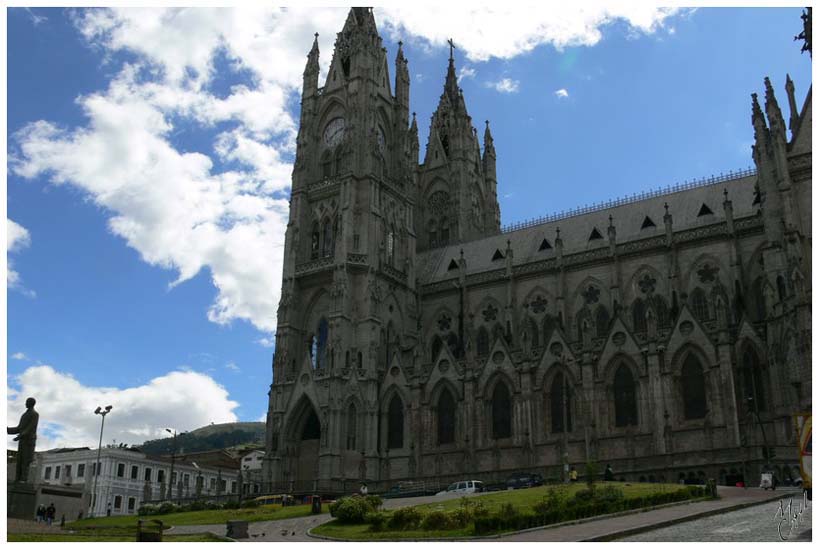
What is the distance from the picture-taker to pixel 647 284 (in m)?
62.6

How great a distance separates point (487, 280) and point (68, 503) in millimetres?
37082

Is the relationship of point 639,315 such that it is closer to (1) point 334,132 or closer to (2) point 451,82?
(1) point 334,132

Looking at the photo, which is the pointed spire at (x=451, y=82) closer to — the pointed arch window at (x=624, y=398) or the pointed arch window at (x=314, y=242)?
the pointed arch window at (x=314, y=242)

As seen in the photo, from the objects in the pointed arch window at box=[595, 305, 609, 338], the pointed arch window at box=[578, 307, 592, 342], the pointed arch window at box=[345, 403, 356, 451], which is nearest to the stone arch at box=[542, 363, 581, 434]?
the pointed arch window at box=[578, 307, 592, 342]

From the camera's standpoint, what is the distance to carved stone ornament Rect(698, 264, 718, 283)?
5978cm

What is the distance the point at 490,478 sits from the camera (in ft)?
187

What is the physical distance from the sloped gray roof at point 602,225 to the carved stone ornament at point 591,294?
392 cm

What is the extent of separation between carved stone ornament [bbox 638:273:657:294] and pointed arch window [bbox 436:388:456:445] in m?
16.2

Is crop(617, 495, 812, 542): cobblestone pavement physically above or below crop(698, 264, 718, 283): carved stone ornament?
below

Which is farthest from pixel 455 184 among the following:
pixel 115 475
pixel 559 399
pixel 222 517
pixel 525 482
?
pixel 222 517

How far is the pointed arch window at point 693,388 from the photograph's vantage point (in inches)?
2034

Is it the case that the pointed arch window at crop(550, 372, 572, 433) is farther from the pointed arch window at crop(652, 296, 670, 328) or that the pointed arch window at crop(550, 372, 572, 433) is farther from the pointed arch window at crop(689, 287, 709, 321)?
the pointed arch window at crop(689, 287, 709, 321)

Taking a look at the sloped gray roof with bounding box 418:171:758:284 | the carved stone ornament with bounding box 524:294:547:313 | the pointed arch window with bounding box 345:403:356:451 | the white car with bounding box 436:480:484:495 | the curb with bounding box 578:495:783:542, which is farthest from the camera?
the carved stone ornament with bounding box 524:294:547:313

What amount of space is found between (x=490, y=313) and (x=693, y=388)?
67.9 feet
